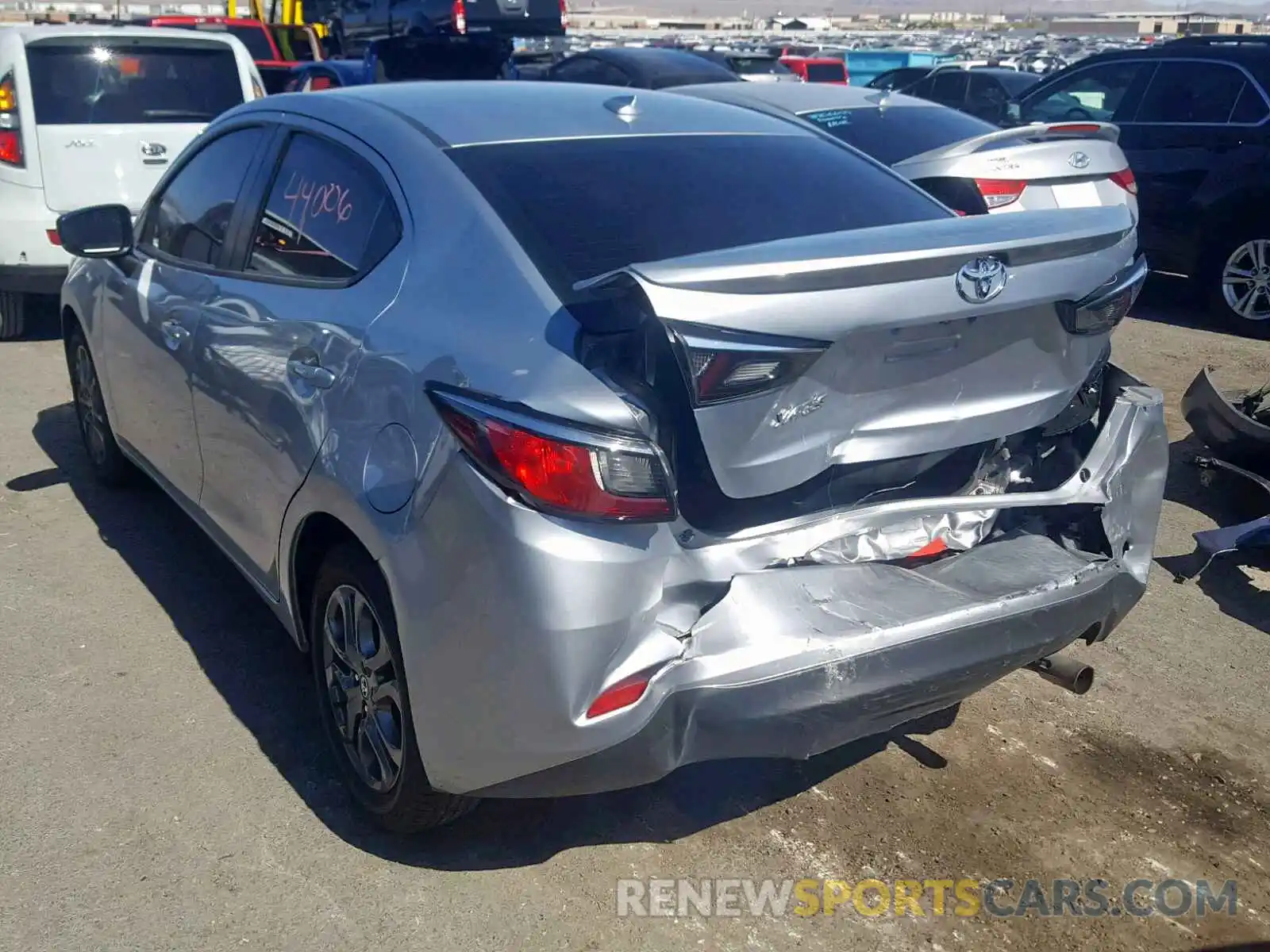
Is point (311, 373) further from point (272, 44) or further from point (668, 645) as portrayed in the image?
point (272, 44)

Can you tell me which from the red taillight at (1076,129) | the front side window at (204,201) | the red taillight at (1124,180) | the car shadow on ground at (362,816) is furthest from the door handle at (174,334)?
the red taillight at (1124,180)

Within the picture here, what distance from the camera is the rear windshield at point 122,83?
305 inches

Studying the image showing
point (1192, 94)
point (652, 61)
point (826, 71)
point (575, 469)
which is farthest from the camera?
point (826, 71)

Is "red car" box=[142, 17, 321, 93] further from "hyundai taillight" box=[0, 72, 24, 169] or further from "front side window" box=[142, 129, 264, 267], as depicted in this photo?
"front side window" box=[142, 129, 264, 267]

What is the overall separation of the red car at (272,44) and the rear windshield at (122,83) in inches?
133

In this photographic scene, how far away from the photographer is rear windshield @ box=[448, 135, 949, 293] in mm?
2980

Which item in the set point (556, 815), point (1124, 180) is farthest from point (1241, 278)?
point (556, 815)

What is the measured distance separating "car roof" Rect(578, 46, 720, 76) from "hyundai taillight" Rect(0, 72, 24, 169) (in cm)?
575

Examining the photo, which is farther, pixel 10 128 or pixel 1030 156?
pixel 10 128

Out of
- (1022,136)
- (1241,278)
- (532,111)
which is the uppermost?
(532,111)

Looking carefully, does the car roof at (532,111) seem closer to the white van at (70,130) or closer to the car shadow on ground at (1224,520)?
the car shadow on ground at (1224,520)

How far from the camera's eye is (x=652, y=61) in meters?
12.1

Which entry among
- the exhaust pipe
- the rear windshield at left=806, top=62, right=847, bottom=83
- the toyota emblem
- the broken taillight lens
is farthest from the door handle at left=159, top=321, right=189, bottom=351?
the rear windshield at left=806, top=62, right=847, bottom=83

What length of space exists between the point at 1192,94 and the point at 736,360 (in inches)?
309
